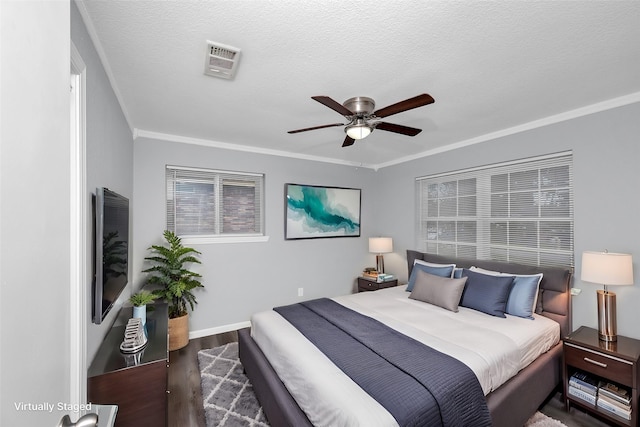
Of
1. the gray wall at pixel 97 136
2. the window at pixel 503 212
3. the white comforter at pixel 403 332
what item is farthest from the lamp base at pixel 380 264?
the gray wall at pixel 97 136

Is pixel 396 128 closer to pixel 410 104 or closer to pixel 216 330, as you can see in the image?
pixel 410 104

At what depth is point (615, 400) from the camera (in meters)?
2.04

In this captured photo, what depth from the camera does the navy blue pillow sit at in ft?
8.70

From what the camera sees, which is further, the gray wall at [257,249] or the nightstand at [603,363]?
the gray wall at [257,249]

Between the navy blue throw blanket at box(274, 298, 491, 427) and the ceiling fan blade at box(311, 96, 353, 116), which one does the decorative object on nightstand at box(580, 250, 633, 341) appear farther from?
the ceiling fan blade at box(311, 96, 353, 116)

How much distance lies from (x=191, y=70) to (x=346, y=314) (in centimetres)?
236

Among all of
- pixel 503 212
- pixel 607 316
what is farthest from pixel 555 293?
pixel 503 212

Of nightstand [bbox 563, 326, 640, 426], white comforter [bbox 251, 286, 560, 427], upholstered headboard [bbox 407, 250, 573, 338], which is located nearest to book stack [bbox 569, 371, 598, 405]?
nightstand [bbox 563, 326, 640, 426]

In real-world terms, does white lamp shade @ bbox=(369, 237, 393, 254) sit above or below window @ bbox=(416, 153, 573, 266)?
below

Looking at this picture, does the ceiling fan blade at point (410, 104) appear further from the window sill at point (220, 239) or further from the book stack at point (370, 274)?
the book stack at point (370, 274)

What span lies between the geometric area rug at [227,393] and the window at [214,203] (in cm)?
149

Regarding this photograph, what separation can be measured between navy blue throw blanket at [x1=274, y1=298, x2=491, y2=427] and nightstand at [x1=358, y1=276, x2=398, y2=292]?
201 centimetres

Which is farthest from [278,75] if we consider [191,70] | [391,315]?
[391,315]

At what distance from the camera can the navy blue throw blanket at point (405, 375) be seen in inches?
57.0
